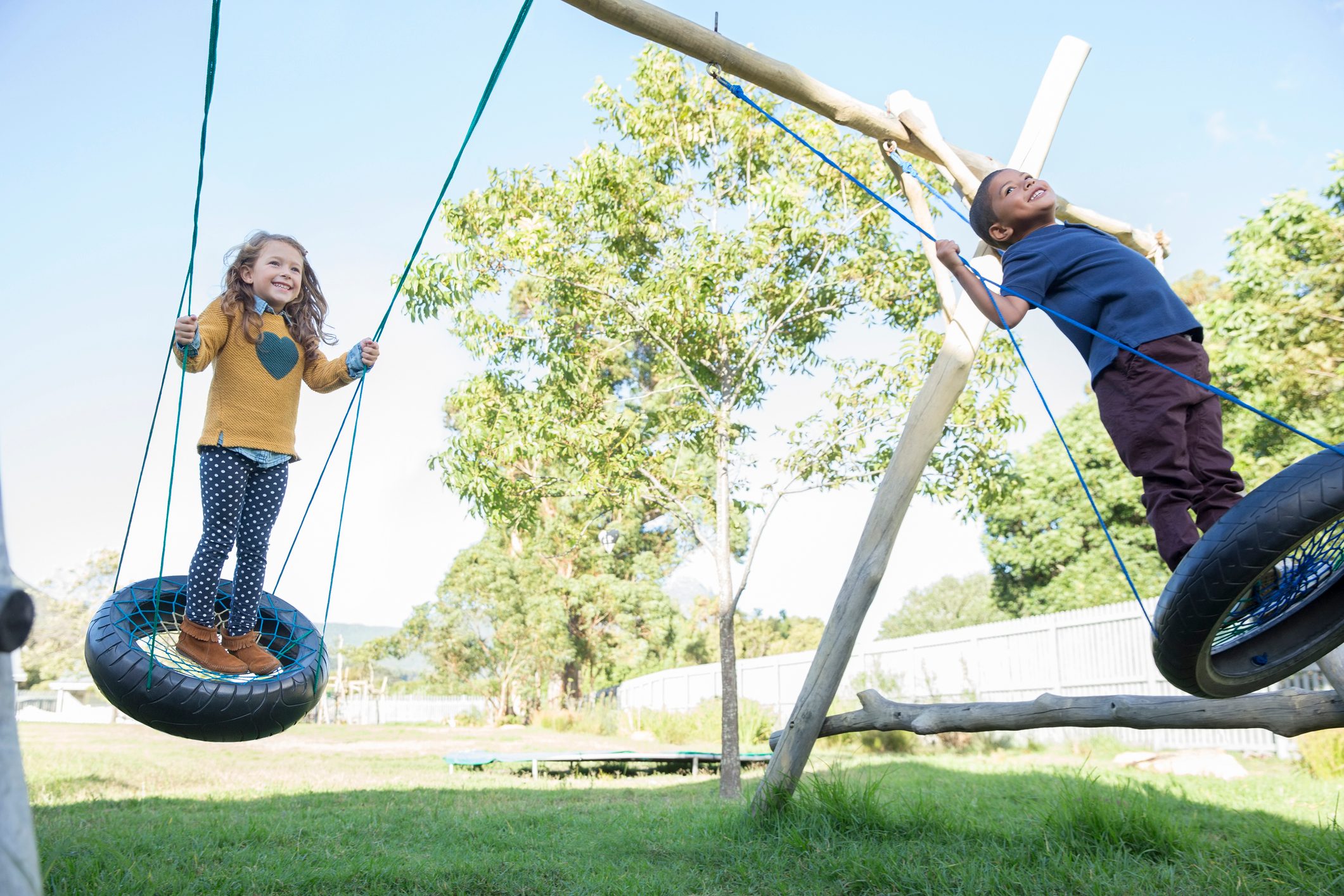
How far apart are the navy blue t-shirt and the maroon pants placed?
6 centimetres

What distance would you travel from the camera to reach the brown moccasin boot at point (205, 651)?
338 centimetres

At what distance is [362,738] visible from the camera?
1616 centimetres

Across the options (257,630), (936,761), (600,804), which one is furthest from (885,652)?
(257,630)

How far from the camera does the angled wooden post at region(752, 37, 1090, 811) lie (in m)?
4.24

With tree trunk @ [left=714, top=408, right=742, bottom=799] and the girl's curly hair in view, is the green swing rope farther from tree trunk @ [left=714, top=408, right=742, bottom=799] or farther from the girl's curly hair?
tree trunk @ [left=714, top=408, right=742, bottom=799]

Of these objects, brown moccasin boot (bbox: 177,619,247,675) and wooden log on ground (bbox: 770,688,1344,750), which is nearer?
wooden log on ground (bbox: 770,688,1344,750)

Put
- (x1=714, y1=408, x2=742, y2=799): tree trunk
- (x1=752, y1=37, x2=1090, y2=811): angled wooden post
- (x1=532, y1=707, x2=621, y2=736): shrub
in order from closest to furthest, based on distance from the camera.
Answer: (x1=752, y1=37, x2=1090, y2=811): angled wooden post < (x1=714, y1=408, x2=742, y2=799): tree trunk < (x1=532, y1=707, x2=621, y2=736): shrub

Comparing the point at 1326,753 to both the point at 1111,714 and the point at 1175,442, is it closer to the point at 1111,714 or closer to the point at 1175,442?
the point at 1111,714

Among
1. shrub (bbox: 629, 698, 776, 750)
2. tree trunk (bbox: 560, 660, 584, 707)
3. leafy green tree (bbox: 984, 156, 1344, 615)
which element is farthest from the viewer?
tree trunk (bbox: 560, 660, 584, 707)

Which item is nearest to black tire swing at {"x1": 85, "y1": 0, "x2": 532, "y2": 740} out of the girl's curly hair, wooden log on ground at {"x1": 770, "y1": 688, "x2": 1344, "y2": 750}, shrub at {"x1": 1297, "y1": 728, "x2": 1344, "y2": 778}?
the girl's curly hair

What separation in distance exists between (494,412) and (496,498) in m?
0.69

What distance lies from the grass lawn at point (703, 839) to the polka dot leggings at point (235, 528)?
111cm

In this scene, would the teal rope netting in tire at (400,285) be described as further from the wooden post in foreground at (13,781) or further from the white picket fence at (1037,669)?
the white picket fence at (1037,669)

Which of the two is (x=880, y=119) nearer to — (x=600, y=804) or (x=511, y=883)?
(x=511, y=883)
